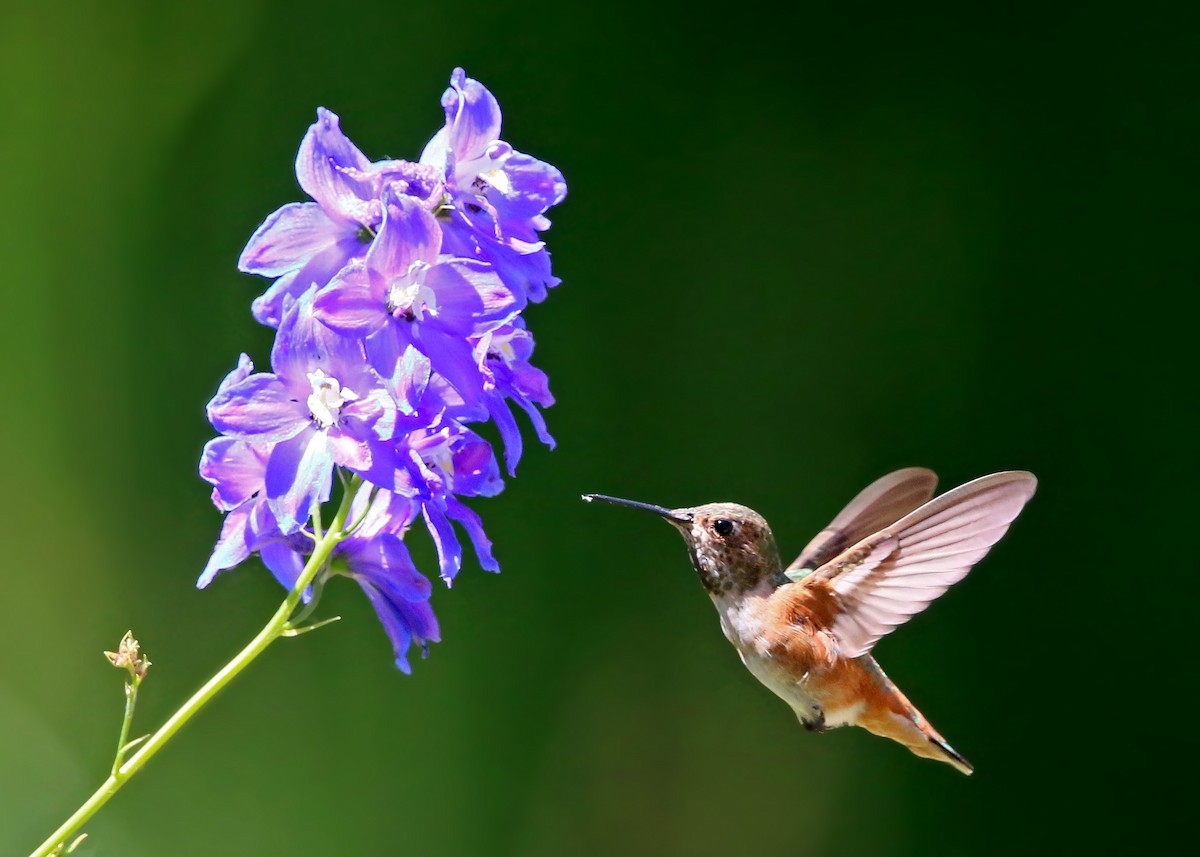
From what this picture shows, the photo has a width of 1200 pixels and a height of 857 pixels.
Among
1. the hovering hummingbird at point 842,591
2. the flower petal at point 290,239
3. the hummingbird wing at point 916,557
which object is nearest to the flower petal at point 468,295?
the flower petal at point 290,239

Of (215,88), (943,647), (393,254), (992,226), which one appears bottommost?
(943,647)

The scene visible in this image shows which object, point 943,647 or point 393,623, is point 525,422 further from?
point 393,623

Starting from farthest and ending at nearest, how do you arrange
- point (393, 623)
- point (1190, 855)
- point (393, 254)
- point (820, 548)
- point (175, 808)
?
point (1190, 855)
point (175, 808)
point (820, 548)
point (393, 623)
point (393, 254)

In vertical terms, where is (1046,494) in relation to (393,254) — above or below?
below

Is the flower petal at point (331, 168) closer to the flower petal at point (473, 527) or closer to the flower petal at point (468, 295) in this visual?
the flower petal at point (468, 295)

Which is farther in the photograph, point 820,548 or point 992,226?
point 992,226

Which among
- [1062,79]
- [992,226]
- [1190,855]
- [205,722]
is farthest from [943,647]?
[205,722]

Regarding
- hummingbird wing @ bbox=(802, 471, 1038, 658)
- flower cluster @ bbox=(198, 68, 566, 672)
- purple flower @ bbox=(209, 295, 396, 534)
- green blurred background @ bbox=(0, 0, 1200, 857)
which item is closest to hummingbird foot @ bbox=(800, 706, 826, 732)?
hummingbird wing @ bbox=(802, 471, 1038, 658)

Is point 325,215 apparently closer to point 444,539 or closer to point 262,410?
point 262,410
